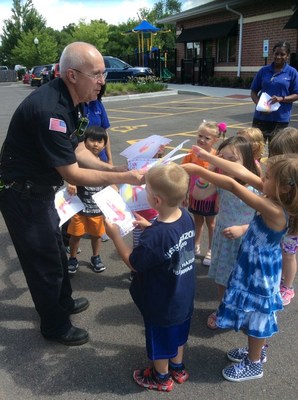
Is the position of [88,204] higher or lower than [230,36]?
lower

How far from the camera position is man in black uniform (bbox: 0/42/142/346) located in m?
2.20

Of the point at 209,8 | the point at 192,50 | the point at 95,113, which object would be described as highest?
the point at 209,8

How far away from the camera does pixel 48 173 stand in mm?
2432

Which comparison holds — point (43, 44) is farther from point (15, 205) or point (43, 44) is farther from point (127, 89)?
point (15, 205)

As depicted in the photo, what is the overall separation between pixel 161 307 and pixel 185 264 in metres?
Result: 0.28

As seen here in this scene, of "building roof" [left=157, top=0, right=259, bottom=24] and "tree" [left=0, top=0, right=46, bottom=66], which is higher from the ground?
"tree" [left=0, top=0, right=46, bottom=66]

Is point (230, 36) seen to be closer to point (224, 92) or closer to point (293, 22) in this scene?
point (224, 92)

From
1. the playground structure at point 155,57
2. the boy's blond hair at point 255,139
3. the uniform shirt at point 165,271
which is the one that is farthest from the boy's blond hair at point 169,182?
the playground structure at point 155,57

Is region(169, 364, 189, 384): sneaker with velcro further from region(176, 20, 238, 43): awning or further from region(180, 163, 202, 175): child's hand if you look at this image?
region(176, 20, 238, 43): awning

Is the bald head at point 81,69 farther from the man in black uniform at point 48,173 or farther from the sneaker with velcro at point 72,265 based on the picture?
the sneaker with velcro at point 72,265

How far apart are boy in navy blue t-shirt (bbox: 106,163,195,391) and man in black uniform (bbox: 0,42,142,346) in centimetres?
35

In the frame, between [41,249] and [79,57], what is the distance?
1.24m

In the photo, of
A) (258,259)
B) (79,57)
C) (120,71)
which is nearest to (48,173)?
(79,57)

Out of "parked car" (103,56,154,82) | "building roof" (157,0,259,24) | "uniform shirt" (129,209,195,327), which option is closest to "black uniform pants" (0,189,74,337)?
"uniform shirt" (129,209,195,327)
